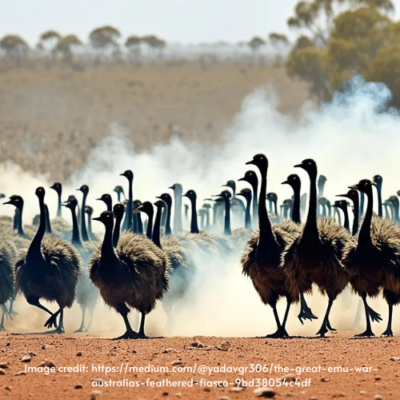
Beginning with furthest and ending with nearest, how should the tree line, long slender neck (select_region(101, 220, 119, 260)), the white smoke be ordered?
the tree line → the white smoke → long slender neck (select_region(101, 220, 119, 260))

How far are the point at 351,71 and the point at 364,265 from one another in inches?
2147

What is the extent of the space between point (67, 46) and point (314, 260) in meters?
100

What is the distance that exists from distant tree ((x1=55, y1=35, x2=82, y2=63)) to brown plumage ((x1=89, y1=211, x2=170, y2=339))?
95294 millimetres

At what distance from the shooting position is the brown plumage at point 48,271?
18.5m

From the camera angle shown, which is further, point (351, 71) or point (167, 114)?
point (167, 114)

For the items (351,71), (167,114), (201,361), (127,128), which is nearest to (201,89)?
(167,114)

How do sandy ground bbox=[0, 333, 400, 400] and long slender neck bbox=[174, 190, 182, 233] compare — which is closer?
sandy ground bbox=[0, 333, 400, 400]

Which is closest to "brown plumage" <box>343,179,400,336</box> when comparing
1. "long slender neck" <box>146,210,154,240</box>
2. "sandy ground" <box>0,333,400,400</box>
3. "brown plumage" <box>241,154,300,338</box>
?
"brown plumage" <box>241,154,300,338</box>

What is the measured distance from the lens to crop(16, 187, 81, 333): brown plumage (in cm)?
1853

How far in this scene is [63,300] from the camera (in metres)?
19.2

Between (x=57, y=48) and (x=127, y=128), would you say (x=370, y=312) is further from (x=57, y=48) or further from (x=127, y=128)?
(x=57, y=48)

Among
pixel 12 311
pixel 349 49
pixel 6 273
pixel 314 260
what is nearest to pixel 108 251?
pixel 314 260

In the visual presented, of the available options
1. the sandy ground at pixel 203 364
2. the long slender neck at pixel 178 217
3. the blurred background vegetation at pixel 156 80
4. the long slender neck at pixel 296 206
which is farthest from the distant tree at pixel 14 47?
the sandy ground at pixel 203 364

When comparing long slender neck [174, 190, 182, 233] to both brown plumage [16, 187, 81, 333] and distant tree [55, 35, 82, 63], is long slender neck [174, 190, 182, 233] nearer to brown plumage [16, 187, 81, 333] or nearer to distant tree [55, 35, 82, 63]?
brown plumage [16, 187, 81, 333]
